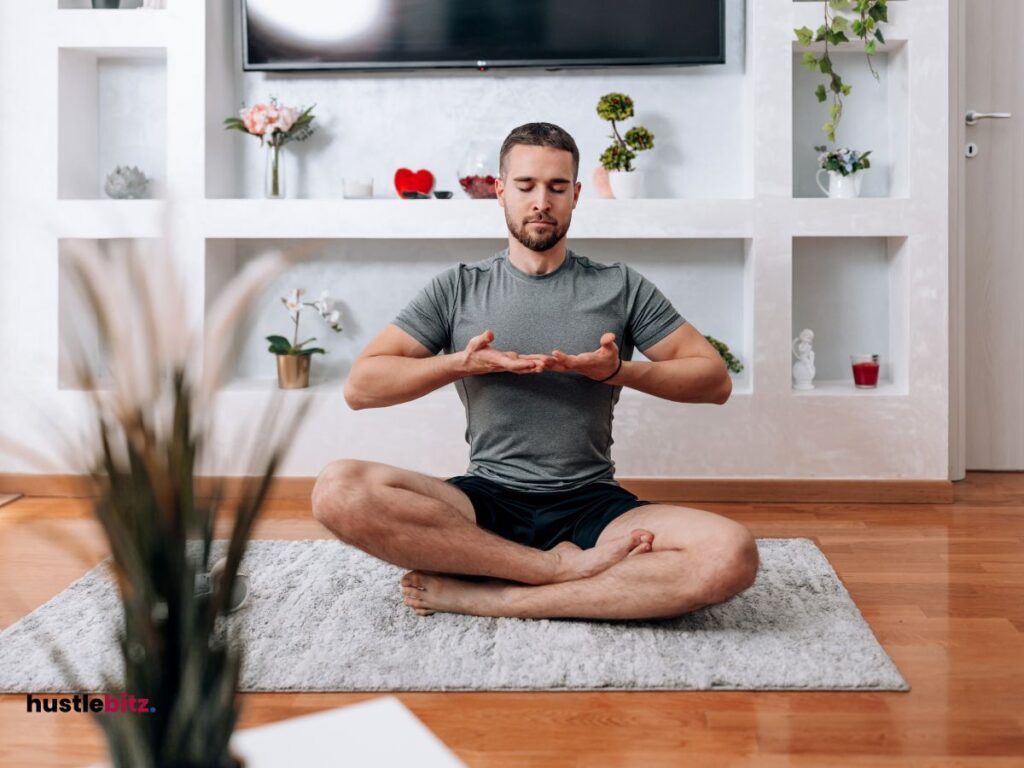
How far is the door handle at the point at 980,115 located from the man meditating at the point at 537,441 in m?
2.03

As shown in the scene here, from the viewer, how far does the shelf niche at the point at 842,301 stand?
3629mm

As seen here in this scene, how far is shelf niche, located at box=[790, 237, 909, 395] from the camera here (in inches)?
143

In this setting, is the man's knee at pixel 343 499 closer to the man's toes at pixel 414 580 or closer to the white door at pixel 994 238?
the man's toes at pixel 414 580

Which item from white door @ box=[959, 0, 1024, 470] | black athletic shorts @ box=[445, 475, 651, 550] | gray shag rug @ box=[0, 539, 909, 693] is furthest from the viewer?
white door @ box=[959, 0, 1024, 470]

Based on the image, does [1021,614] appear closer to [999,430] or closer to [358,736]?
[358,736]

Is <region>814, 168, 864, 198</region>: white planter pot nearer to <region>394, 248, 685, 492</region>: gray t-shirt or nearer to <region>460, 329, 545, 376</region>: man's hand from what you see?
<region>394, 248, 685, 492</region>: gray t-shirt

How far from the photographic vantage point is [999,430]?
3.79 meters

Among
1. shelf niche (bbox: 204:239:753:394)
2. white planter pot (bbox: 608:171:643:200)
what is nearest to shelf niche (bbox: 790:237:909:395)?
shelf niche (bbox: 204:239:753:394)

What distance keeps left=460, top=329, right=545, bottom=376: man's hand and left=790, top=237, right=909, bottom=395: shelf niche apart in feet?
6.17

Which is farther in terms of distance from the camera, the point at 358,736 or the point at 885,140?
the point at 885,140

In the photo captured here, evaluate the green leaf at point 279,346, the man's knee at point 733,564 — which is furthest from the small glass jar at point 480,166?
the man's knee at point 733,564

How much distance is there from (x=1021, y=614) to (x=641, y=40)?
7.17 feet

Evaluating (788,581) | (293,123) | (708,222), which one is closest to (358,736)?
(788,581)

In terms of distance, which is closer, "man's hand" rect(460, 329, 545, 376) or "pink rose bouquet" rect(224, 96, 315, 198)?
"man's hand" rect(460, 329, 545, 376)
